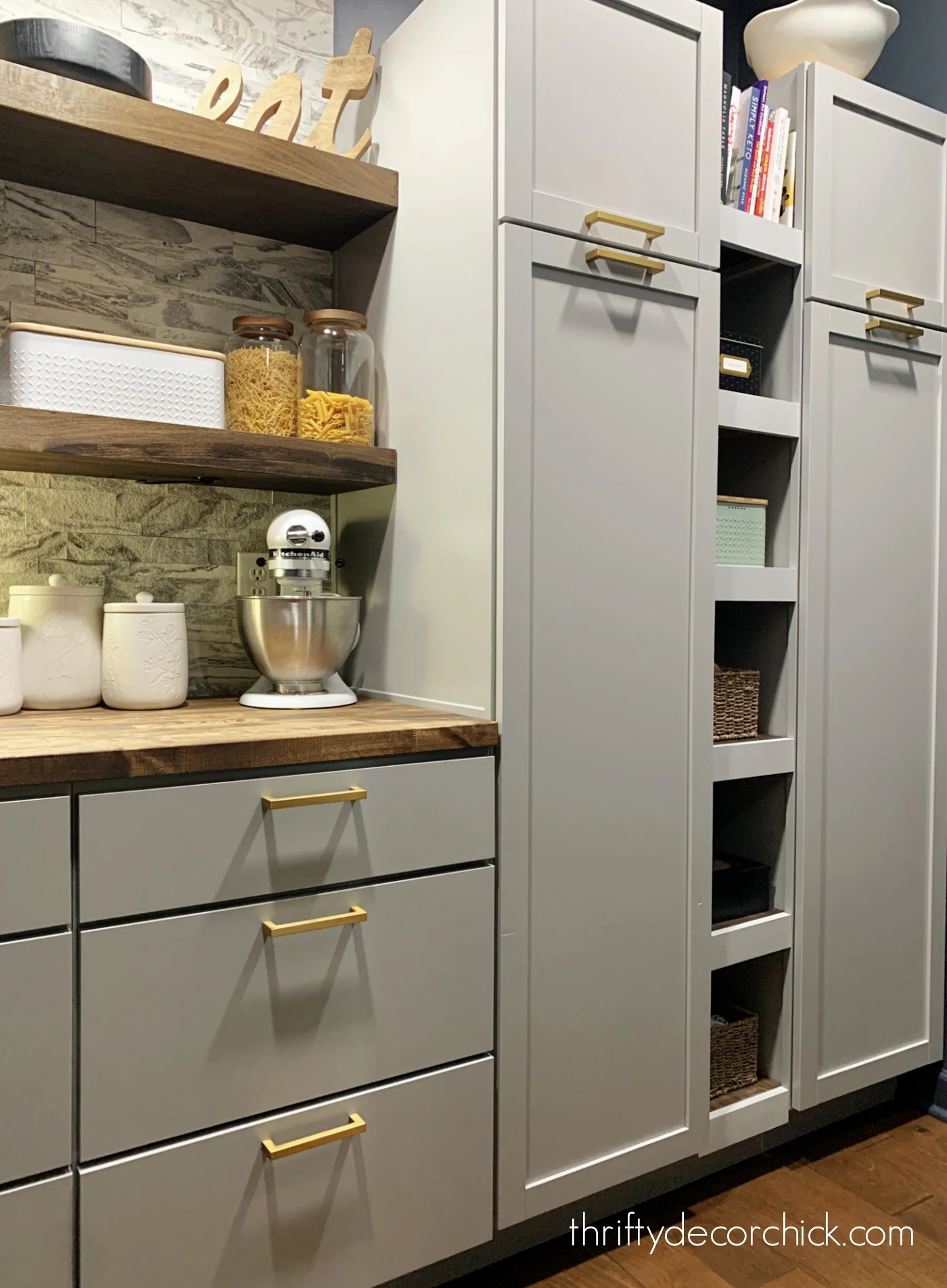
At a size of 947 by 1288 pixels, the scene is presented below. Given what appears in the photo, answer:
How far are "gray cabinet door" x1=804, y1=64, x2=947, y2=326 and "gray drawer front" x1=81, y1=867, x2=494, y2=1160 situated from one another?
53.3 inches

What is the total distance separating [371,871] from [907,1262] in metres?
1.15

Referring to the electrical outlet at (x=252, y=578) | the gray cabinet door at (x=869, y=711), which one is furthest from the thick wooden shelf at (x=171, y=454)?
the gray cabinet door at (x=869, y=711)

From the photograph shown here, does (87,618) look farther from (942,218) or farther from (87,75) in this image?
(942,218)

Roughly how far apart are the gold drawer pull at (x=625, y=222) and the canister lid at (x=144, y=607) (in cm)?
91

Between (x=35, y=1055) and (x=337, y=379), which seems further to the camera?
(x=337, y=379)

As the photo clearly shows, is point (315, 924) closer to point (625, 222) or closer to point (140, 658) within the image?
point (140, 658)

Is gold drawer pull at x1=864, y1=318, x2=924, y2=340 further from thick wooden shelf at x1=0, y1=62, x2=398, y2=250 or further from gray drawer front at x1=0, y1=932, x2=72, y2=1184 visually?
gray drawer front at x1=0, y1=932, x2=72, y2=1184

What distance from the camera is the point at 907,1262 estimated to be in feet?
5.33

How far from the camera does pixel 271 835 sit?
1294mm

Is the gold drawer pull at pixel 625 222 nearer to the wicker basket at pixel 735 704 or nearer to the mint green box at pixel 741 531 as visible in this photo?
the mint green box at pixel 741 531

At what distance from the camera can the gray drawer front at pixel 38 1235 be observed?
1136 mm

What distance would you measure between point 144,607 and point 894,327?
1.54m

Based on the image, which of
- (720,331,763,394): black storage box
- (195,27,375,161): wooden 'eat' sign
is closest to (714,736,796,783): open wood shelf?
(720,331,763,394): black storage box

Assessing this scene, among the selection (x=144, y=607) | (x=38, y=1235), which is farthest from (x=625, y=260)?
(x=38, y=1235)
